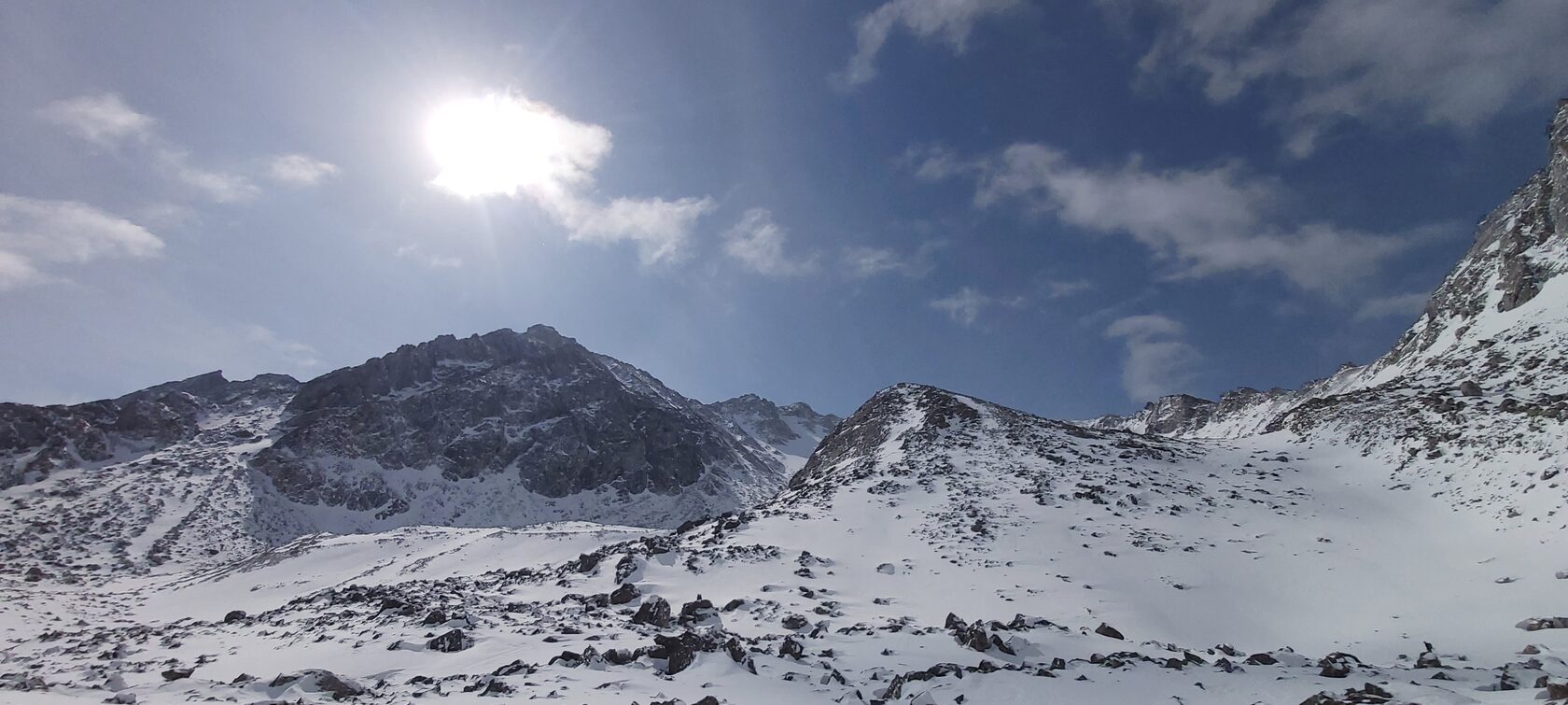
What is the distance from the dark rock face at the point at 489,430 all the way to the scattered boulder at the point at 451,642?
229 ft

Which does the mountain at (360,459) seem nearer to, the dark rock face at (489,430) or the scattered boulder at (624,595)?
the dark rock face at (489,430)

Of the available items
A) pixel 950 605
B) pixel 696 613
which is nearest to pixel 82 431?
pixel 696 613

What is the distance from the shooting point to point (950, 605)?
2091 cm

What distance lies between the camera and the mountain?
191 ft

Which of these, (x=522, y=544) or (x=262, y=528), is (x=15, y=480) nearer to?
(x=262, y=528)

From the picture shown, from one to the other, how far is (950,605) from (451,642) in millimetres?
14107

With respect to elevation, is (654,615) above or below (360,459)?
below

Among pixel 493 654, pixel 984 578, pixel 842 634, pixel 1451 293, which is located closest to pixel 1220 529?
pixel 984 578

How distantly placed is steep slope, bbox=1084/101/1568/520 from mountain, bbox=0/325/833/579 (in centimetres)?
6262

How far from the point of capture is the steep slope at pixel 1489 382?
995 inches

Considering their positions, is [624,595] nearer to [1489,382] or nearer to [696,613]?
[696,613]

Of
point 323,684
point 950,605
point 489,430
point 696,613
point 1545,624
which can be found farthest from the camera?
point 489,430

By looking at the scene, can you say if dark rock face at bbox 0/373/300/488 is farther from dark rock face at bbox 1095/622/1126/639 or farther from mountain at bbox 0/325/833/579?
dark rock face at bbox 1095/622/1126/639

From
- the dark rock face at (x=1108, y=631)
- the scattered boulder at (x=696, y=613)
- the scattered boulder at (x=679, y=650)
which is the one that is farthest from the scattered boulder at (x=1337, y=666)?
the scattered boulder at (x=696, y=613)
